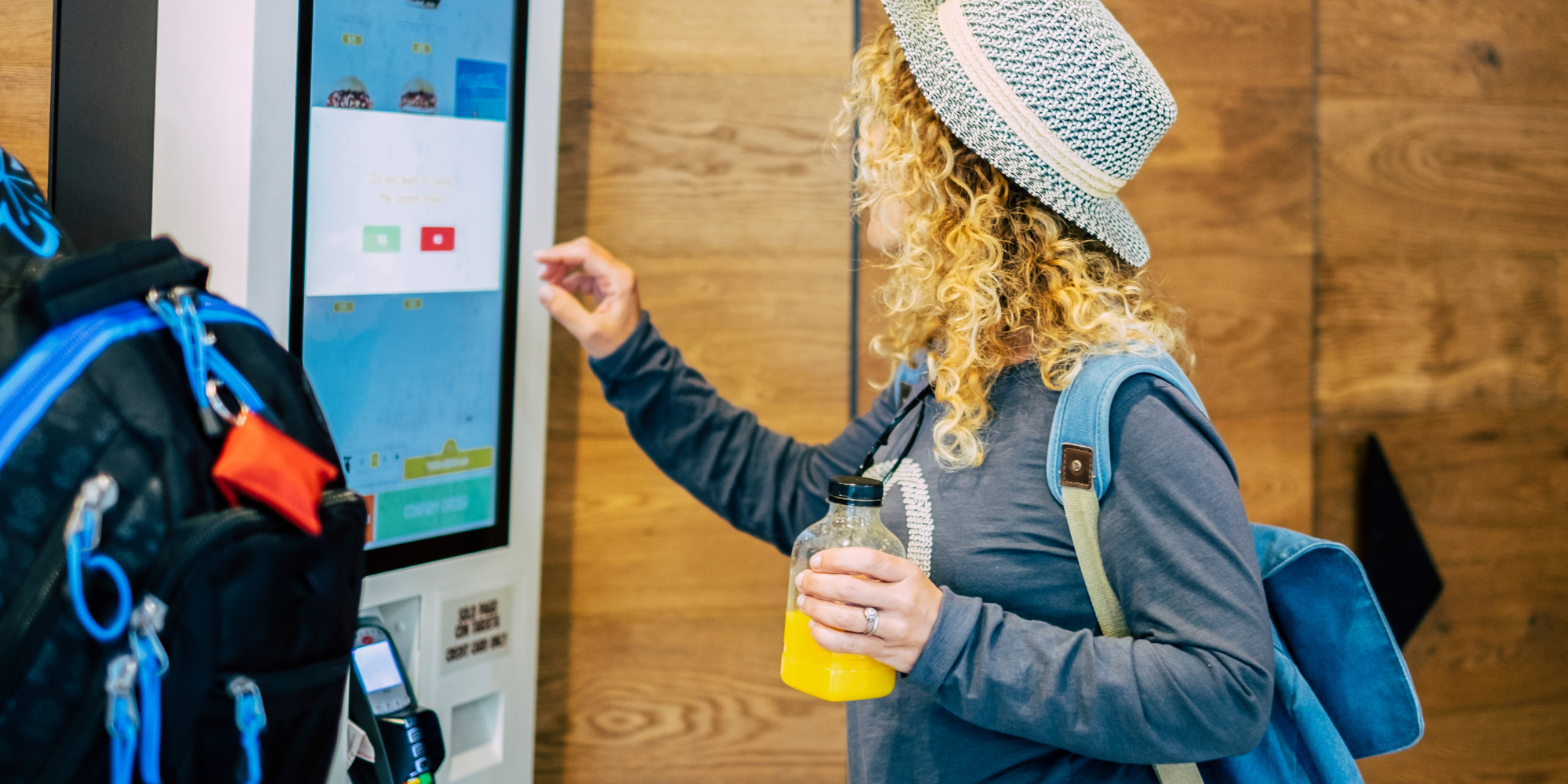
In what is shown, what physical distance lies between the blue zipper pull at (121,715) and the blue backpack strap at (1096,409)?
0.73m

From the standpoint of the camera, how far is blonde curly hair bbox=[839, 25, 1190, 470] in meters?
1.05

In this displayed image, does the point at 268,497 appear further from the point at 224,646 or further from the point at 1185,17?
the point at 1185,17

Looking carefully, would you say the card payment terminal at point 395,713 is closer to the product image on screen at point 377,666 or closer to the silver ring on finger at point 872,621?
the product image on screen at point 377,666

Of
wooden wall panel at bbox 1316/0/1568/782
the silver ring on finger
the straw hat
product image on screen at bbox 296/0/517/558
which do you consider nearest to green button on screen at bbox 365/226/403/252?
product image on screen at bbox 296/0/517/558

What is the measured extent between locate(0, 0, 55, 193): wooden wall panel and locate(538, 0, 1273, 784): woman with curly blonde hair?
3.02ft

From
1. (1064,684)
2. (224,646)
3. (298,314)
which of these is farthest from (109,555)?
(1064,684)

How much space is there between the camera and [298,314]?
1190 millimetres

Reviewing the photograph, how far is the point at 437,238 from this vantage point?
4.40 feet

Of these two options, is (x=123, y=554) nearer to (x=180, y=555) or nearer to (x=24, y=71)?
(x=180, y=555)

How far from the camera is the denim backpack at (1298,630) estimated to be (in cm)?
99

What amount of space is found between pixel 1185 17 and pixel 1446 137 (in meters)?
0.61

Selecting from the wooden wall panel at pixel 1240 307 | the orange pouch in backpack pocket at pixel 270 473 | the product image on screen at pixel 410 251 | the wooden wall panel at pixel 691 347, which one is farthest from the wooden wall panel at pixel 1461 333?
the orange pouch in backpack pocket at pixel 270 473

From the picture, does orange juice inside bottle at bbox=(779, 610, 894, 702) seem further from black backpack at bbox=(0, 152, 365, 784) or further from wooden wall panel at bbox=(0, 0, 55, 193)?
wooden wall panel at bbox=(0, 0, 55, 193)

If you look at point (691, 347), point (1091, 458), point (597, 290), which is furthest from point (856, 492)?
point (691, 347)
